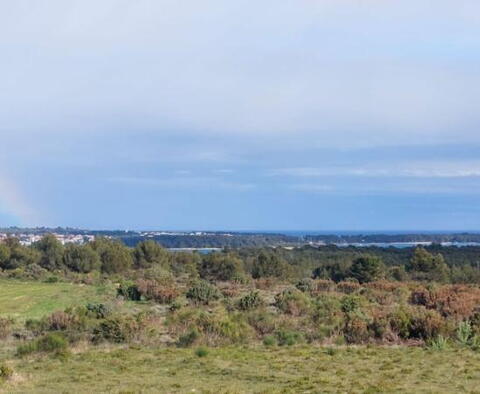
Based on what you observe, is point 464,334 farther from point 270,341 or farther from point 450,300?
point 450,300

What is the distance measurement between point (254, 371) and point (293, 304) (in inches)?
541

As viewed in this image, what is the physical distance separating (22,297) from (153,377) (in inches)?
886

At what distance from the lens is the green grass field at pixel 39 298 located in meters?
29.1

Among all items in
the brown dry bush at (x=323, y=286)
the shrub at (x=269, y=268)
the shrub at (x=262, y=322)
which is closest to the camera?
the shrub at (x=262, y=322)

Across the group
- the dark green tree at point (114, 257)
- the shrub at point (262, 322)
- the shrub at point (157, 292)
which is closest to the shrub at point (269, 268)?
the dark green tree at point (114, 257)

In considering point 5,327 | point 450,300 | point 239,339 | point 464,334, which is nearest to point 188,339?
point 239,339

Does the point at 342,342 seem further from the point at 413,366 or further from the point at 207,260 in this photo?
the point at 207,260

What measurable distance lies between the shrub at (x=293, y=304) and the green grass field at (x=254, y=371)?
857 centimetres

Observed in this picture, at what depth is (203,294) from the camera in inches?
1267

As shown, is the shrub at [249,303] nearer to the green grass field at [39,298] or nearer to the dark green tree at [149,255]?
the green grass field at [39,298]

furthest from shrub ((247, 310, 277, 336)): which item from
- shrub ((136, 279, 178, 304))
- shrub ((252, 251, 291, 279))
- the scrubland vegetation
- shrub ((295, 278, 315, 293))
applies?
shrub ((252, 251, 291, 279))

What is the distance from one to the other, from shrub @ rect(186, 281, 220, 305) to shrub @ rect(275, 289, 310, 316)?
347cm

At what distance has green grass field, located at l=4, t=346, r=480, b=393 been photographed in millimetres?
12594

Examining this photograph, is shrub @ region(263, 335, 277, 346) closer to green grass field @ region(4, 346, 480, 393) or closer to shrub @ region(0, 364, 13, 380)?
green grass field @ region(4, 346, 480, 393)
